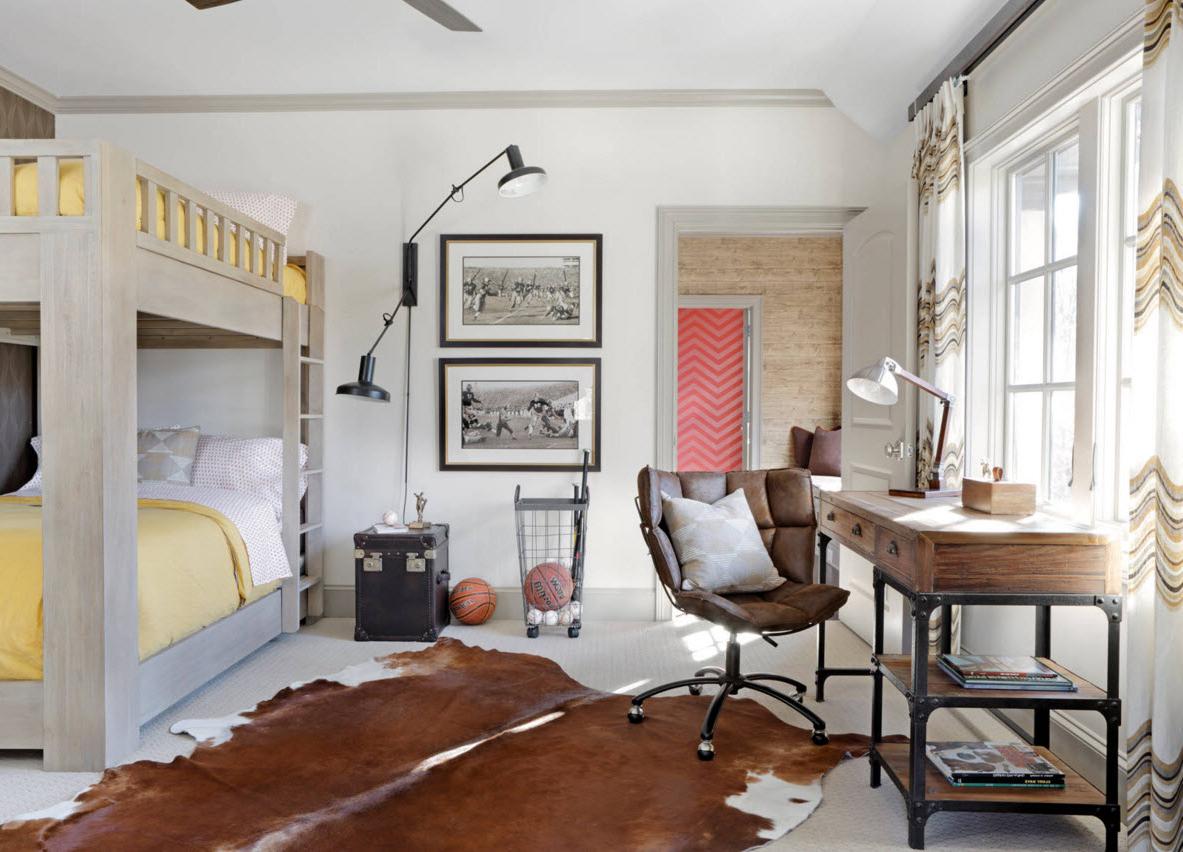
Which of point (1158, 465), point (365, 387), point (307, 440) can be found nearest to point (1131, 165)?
point (1158, 465)

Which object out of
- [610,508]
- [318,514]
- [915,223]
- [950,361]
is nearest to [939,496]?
[950,361]

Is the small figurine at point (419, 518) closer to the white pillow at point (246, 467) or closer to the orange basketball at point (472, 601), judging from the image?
the orange basketball at point (472, 601)

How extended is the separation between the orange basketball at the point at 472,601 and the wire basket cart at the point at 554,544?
0.19 meters

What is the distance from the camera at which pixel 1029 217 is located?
2869mm

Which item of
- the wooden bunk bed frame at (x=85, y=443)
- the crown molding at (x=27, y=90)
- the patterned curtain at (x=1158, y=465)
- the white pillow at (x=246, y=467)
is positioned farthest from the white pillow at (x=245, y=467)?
the patterned curtain at (x=1158, y=465)

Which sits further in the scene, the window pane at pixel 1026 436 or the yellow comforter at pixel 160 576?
the window pane at pixel 1026 436

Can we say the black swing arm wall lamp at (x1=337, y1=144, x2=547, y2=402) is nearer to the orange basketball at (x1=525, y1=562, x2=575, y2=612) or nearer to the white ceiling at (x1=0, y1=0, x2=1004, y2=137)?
the white ceiling at (x1=0, y1=0, x2=1004, y2=137)

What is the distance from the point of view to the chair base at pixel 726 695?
251 centimetres

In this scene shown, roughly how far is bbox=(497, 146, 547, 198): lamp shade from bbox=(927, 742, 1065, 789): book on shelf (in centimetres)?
264

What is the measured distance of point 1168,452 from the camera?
1761mm

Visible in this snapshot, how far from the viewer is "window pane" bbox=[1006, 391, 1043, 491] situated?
278 centimetres

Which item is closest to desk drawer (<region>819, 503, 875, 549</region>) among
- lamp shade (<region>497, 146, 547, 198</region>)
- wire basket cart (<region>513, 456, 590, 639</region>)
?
wire basket cart (<region>513, 456, 590, 639</region>)

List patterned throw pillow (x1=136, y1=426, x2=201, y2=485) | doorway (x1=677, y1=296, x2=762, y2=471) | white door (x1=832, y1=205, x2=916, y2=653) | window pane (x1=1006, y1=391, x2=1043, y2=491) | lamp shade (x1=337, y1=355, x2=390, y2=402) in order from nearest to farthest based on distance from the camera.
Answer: window pane (x1=1006, y1=391, x2=1043, y2=491) < white door (x1=832, y1=205, x2=916, y2=653) < lamp shade (x1=337, y1=355, x2=390, y2=402) < patterned throw pillow (x1=136, y1=426, x2=201, y2=485) < doorway (x1=677, y1=296, x2=762, y2=471)

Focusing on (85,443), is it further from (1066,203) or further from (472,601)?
(1066,203)
